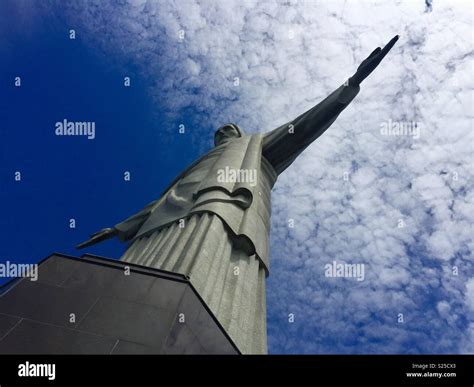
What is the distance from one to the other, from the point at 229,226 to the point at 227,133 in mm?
5723

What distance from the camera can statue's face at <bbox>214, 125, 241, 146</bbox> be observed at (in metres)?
13.5

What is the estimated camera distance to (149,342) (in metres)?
3.63

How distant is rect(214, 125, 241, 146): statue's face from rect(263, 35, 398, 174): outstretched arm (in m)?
1.40

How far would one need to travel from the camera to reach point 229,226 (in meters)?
8.14

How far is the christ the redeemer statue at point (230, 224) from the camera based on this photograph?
22.2ft

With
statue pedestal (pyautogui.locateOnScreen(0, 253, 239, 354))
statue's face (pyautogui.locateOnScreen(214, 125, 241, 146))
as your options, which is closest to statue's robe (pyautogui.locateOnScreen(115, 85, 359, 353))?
statue's face (pyautogui.locateOnScreen(214, 125, 241, 146))

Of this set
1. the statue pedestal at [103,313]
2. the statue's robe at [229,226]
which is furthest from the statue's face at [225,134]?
the statue pedestal at [103,313]

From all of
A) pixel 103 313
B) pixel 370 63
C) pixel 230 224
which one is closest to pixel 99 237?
pixel 230 224

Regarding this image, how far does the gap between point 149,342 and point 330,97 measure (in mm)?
8173
